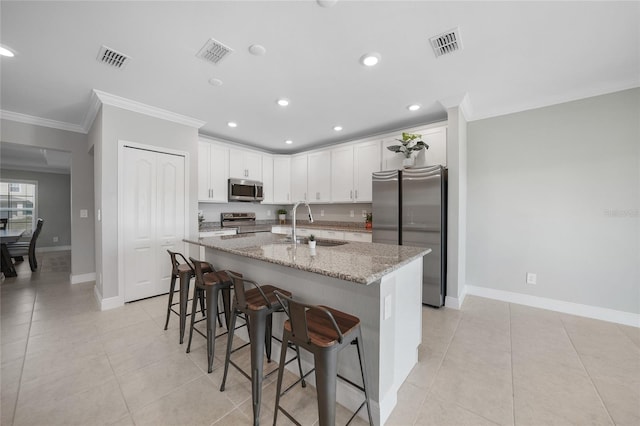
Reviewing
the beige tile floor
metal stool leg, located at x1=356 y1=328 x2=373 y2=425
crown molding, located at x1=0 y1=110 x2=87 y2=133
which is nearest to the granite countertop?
metal stool leg, located at x1=356 y1=328 x2=373 y2=425

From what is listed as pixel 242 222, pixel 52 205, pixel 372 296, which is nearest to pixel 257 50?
pixel 372 296

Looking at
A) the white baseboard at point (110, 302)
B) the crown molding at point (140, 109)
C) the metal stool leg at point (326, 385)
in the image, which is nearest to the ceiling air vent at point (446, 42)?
the metal stool leg at point (326, 385)

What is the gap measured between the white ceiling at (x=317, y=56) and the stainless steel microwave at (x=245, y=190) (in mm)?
1482

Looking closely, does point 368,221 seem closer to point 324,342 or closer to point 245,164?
point 245,164

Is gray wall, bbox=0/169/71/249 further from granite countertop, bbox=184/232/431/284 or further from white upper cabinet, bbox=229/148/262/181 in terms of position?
granite countertop, bbox=184/232/431/284

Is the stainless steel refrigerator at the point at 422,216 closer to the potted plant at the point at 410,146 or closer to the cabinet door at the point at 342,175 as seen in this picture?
the potted plant at the point at 410,146

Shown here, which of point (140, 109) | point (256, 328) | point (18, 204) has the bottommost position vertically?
point (256, 328)

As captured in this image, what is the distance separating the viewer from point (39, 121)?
3.84 m

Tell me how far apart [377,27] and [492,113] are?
8.21ft

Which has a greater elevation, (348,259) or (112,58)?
(112,58)

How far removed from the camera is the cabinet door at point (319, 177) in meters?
5.02

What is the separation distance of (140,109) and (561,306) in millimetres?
5992

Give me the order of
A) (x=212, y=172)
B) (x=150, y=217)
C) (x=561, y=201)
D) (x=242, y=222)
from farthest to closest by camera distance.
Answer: (x=242, y=222)
(x=212, y=172)
(x=150, y=217)
(x=561, y=201)

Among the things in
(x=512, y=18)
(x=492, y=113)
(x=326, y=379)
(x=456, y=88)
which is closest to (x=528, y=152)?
(x=492, y=113)
